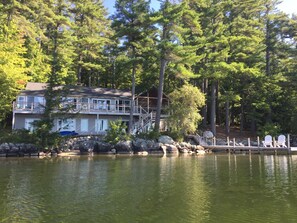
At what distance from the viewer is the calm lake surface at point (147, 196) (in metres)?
8.95

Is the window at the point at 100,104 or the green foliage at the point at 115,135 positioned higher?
the window at the point at 100,104

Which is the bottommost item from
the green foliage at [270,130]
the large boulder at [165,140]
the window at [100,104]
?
the large boulder at [165,140]

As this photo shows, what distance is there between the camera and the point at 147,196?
37.7ft

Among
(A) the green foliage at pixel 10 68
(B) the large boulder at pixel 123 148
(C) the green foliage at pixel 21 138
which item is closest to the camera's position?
(C) the green foliage at pixel 21 138

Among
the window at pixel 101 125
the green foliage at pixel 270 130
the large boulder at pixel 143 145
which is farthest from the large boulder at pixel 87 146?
the green foliage at pixel 270 130

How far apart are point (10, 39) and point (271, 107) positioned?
31948 mm

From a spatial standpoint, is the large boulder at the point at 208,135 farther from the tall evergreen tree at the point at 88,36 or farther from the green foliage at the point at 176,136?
the tall evergreen tree at the point at 88,36

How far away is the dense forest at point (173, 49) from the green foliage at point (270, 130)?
153 millimetres

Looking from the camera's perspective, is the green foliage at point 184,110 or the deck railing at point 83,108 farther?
the green foliage at point 184,110

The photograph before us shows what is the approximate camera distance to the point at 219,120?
160 feet

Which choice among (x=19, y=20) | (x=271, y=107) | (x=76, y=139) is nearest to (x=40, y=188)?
(x=76, y=139)

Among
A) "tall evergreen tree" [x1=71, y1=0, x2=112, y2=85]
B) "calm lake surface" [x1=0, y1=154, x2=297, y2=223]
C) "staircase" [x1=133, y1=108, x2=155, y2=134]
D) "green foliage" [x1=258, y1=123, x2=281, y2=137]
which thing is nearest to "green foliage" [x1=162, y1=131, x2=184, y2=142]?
"staircase" [x1=133, y1=108, x2=155, y2=134]

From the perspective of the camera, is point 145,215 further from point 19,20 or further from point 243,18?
point 243,18

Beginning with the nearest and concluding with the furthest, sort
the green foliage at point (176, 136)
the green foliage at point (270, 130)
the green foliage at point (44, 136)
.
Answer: the green foliage at point (44, 136) < the green foliage at point (176, 136) < the green foliage at point (270, 130)
